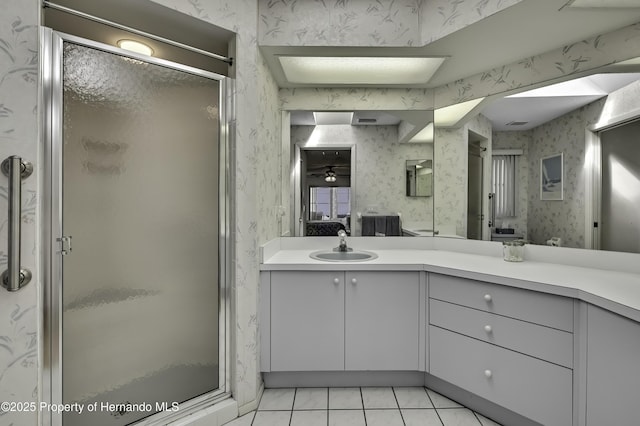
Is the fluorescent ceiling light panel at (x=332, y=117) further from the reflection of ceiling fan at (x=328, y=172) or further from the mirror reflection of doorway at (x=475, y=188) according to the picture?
the mirror reflection of doorway at (x=475, y=188)

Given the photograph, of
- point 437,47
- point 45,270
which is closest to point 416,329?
point 437,47

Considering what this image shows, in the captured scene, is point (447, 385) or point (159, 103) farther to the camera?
point (447, 385)

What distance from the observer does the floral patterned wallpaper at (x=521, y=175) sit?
1849 millimetres

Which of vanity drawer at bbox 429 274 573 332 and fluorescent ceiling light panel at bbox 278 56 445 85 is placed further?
fluorescent ceiling light panel at bbox 278 56 445 85

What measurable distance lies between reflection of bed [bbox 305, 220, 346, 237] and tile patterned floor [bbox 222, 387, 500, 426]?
107cm

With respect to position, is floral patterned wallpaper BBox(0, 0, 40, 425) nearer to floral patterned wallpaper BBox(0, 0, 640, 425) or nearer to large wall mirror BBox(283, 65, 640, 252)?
floral patterned wallpaper BBox(0, 0, 640, 425)

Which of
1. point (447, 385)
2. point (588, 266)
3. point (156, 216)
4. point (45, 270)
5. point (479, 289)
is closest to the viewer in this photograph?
point (45, 270)

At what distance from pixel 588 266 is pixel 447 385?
1062mm

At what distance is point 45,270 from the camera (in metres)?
1.09

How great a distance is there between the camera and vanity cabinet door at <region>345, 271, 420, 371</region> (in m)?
1.73

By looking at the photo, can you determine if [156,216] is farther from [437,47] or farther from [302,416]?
[437,47]

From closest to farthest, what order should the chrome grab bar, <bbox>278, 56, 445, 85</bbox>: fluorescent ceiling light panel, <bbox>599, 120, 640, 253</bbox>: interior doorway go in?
1. the chrome grab bar
2. <bbox>599, 120, 640, 253</bbox>: interior doorway
3. <bbox>278, 56, 445, 85</bbox>: fluorescent ceiling light panel

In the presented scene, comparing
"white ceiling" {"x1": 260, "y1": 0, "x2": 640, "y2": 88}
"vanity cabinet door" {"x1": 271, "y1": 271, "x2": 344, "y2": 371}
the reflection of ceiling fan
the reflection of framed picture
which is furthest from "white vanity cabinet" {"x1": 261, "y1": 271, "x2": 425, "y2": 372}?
"white ceiling" {"x1": 260, "y1": 0, "x2": 640, "y2": 88}

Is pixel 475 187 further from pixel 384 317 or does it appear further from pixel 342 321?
pixel 342 321
